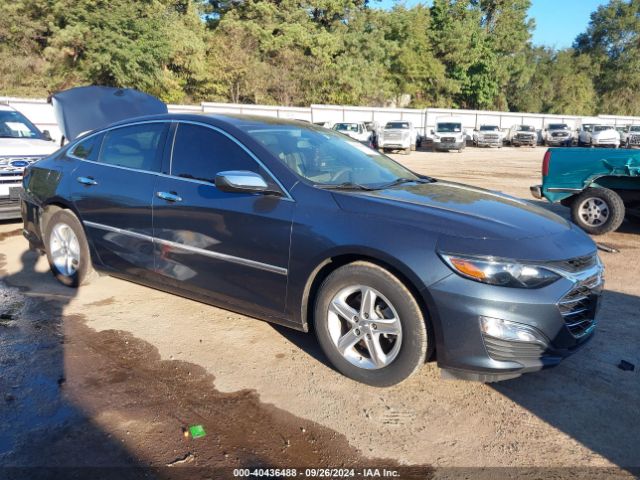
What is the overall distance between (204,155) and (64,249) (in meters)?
1.95

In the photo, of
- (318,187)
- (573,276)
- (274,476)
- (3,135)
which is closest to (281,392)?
(274,476)

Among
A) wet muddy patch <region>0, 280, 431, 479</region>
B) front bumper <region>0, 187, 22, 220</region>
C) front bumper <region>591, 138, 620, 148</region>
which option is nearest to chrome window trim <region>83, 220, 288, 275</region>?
wet muddy patch <region>0, 280, 431, 479</region>

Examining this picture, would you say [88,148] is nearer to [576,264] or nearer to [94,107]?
[576,264]

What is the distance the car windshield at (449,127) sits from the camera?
31109 mm

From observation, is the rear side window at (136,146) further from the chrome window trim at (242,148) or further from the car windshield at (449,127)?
the car windshield at (449,127)

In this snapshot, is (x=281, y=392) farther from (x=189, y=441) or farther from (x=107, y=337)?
(x=107, y=337)

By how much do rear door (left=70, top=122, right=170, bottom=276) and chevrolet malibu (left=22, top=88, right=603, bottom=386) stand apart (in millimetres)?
14

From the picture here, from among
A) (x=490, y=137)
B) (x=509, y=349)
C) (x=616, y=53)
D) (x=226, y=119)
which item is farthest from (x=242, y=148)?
→ (x=616, y=53)

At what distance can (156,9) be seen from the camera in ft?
107

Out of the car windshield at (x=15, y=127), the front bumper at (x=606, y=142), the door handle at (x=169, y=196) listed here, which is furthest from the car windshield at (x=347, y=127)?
the door handle at (x=169, y=196)

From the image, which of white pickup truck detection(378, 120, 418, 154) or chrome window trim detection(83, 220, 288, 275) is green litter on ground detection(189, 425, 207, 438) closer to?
chrome window trim detection(83, 220, 288, 275)

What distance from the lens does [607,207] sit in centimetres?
727

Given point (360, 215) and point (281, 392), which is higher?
point (360, 215)

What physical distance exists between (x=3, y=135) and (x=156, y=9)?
1114 inches
